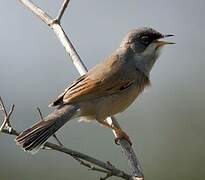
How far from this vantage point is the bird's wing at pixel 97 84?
26.0 feet

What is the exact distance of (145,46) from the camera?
331 inches

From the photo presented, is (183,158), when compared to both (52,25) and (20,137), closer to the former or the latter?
(52,25)

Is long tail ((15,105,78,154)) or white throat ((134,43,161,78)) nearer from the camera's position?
long tail ((15,105,78,154))

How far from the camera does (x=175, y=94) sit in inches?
659

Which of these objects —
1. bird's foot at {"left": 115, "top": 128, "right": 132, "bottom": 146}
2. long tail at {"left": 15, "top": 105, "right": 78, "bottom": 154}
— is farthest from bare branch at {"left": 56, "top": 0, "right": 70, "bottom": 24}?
bird's foot at {"left": 115, "top": 128, "right": 132, "bottom": 146}

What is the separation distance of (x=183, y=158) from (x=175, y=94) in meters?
2.78

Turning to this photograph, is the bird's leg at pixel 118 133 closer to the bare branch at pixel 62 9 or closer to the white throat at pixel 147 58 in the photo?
the white throat at pixel 147 58

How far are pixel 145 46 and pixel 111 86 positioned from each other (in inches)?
23.5

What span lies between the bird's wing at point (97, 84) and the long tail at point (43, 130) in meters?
0.13

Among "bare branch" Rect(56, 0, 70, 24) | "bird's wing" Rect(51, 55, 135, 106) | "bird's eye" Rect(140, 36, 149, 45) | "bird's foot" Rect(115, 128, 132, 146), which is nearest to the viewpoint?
"bird's foot" Rect(115, 128, 132, 146)

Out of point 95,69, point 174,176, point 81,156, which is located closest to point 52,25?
point 95,69

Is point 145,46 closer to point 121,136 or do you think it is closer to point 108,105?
point 108,105

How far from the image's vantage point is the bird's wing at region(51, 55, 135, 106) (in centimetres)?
793

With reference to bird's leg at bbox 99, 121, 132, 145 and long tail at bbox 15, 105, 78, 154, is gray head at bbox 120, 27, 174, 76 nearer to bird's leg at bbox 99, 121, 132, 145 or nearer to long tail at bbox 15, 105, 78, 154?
bird's leg at bbox 99, 121, 132, 145
